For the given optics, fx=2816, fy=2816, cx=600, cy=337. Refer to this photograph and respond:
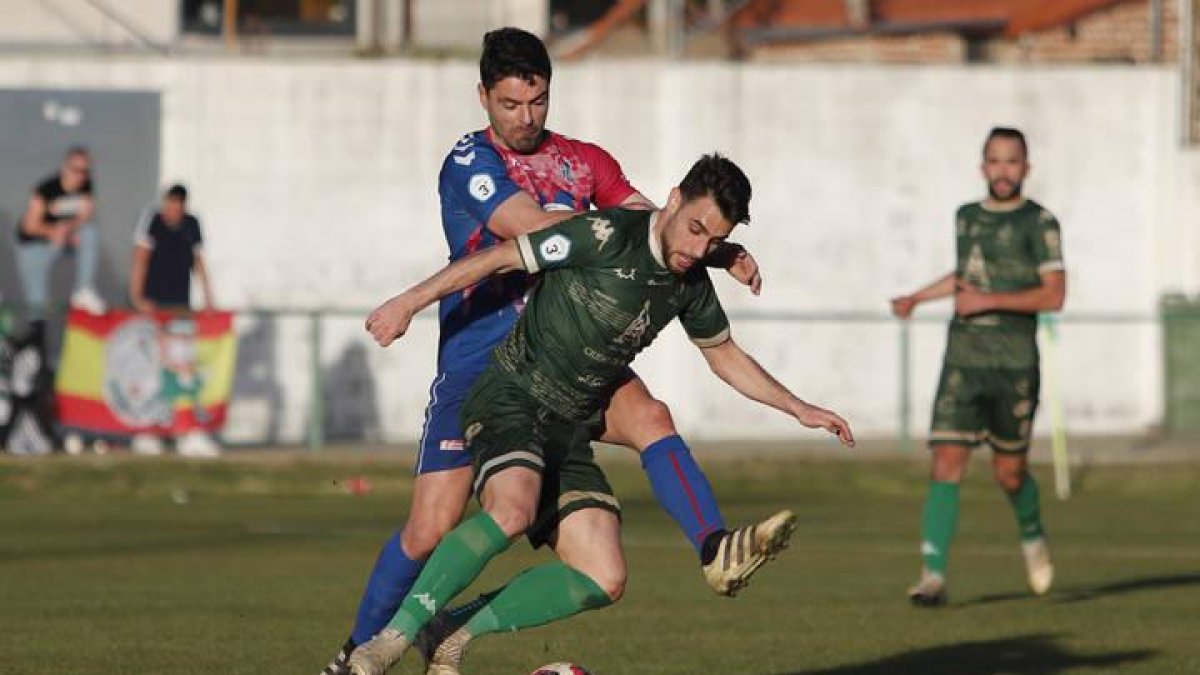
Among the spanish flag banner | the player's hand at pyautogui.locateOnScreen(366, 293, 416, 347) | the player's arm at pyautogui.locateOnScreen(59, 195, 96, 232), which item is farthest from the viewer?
the player's arm at pyautogui.locateOnScreen(59, 195, 96, 232)

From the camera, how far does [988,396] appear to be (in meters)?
15.8

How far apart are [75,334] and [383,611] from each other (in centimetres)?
1544

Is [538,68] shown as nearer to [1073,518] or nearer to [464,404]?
[464,404]

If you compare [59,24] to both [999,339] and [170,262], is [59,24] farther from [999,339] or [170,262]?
[999,339]

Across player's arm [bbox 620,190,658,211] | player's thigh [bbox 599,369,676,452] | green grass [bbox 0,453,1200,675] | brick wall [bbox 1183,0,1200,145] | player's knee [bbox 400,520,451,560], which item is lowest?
green grass [bbox 0,453,1200,675]

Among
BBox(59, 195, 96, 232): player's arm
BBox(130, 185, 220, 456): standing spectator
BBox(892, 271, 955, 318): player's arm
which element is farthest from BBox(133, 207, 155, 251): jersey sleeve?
BBox(892, 271, 955, 318): player's arm

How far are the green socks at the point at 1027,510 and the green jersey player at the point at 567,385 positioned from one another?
18.5 ft

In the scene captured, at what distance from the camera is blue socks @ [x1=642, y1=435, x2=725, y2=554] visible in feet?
33.2

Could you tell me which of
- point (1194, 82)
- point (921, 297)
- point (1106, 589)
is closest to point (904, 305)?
point (921, 297)

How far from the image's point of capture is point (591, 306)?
997 centimetres

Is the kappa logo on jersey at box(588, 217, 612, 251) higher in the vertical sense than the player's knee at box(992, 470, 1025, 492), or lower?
higher

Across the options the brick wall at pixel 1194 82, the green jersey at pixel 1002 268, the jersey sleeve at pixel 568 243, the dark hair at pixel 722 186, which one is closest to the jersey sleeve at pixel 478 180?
the jersey sleeve at pixel 568 243

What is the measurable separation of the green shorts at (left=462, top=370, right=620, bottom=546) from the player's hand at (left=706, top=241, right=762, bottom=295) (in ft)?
2.69

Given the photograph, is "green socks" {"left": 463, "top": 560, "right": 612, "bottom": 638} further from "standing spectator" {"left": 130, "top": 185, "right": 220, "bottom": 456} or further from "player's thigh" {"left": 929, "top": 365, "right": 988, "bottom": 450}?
"standing spectator" {"left": 130, "top": 185, "right": 220, "bottom": 456}
